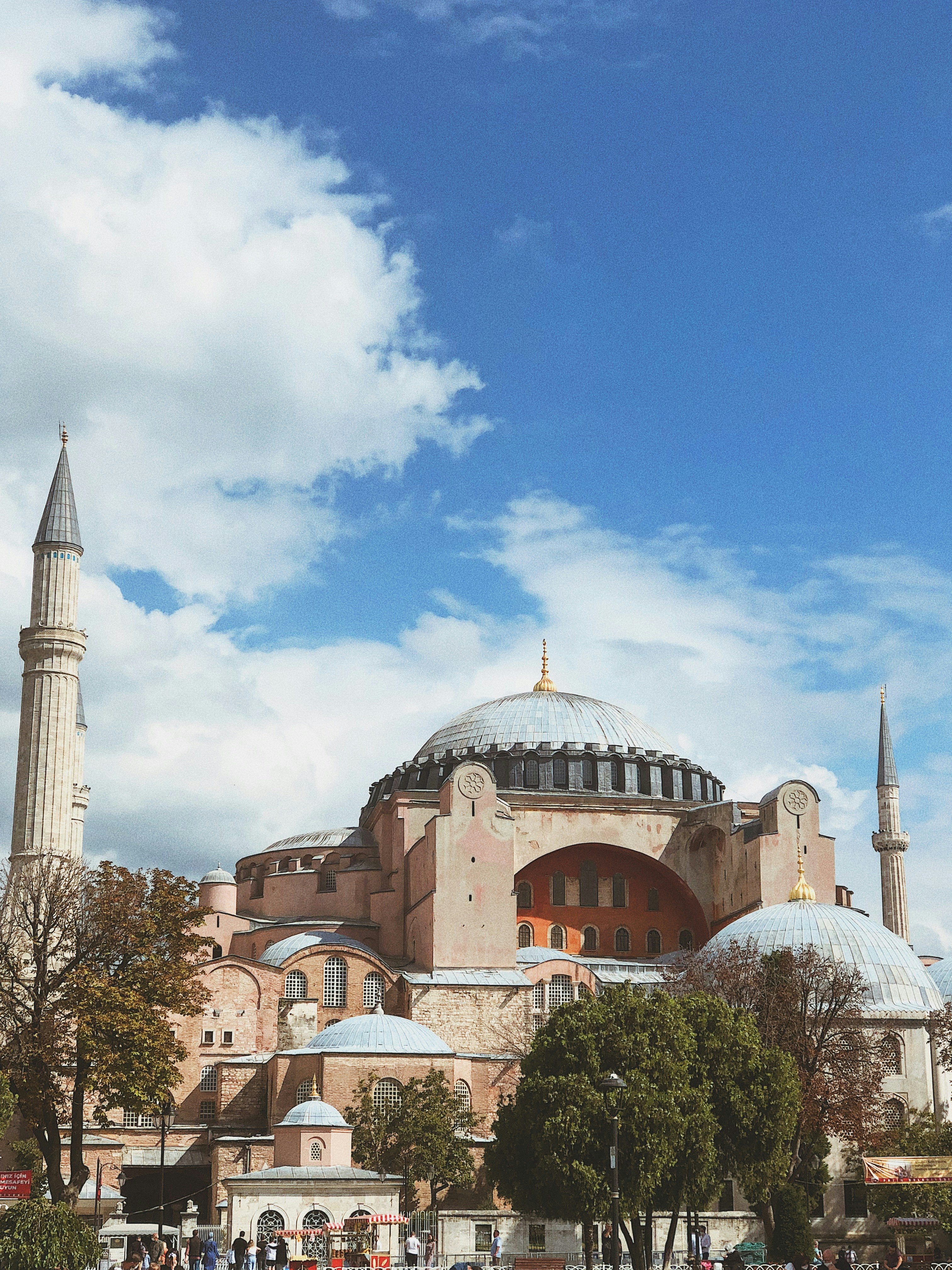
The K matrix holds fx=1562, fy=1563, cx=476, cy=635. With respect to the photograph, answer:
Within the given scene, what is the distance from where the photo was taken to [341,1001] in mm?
41281

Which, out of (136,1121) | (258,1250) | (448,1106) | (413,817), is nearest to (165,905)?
(258,1250)

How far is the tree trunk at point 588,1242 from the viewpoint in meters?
25.7

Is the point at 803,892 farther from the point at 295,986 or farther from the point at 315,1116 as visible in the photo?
the point at 315,1116

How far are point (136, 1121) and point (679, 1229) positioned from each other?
13.7m

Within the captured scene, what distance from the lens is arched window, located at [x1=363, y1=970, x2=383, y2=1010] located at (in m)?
41.3

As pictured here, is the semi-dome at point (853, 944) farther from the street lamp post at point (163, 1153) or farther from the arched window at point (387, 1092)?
the street lamp post at point (163, 1153)

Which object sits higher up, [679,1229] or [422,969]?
[422,969]

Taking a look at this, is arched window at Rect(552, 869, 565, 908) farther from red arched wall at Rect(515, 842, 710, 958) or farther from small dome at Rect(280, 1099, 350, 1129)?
small dome at Rect(280, 1099, 350, 1129)

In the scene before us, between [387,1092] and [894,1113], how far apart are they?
12387 mm

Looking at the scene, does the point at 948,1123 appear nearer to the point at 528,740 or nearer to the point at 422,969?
the point at 422,969

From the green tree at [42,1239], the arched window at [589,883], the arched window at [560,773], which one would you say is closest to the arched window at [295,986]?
the arched window at [589,883]

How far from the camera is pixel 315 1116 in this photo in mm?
33562

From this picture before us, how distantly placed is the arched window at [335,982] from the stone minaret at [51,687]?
7258mm

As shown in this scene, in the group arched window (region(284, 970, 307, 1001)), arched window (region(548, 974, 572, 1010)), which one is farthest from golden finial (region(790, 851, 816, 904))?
arched window (region(284, 970, 307, 1001))
